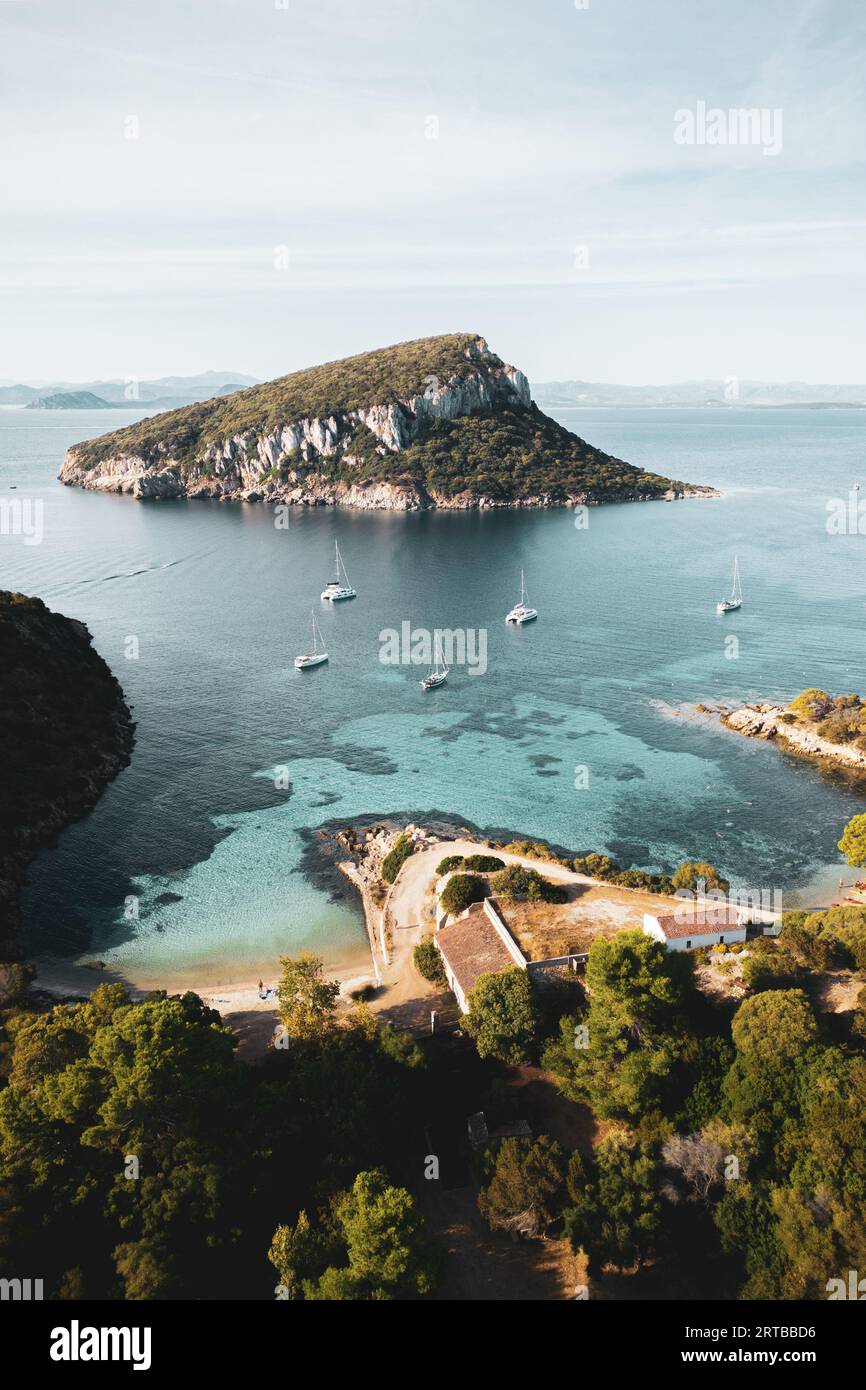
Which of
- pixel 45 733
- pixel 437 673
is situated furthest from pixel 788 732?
pixel 45 733

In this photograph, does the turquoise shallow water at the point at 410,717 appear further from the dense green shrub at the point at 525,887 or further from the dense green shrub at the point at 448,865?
the dense green shrub at the point at 525,887

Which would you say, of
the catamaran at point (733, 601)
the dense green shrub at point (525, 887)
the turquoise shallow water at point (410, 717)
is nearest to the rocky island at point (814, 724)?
the turquoise shallow water at point (410, 717)

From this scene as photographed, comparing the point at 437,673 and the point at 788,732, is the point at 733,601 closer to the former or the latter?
the point at 788,732

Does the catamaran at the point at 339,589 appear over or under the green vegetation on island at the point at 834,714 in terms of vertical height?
over

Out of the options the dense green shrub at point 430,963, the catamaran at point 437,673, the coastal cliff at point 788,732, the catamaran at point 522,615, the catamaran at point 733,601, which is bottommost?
the dense green shrub at point 430,963

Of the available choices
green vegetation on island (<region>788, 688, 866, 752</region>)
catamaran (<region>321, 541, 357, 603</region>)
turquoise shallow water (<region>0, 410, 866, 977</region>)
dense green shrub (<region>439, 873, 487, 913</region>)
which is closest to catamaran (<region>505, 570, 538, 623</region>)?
turquoise shallow water (<region>0, 410, 866, 977</region>)

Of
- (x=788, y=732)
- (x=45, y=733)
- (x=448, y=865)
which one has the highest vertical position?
(x=45, y=733)
